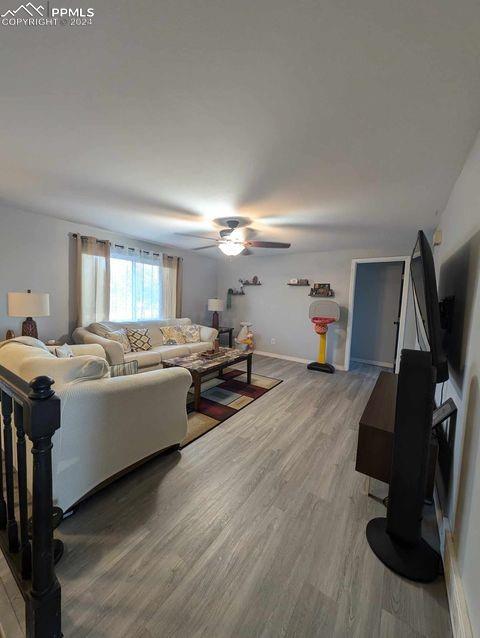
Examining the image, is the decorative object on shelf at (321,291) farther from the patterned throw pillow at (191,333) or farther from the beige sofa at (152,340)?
the patterned throw pillow at (191,333)

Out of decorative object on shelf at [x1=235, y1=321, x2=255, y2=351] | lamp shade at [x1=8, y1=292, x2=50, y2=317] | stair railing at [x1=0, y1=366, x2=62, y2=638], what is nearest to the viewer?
stair railing at [x1=0, y1=366, x2=62, y2=638]

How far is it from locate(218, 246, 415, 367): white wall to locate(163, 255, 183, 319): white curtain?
1.40 metres

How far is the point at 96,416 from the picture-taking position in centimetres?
155

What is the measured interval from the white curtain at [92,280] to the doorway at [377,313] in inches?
173

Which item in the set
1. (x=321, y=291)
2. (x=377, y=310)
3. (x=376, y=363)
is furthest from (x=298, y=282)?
(x=376, y=363)

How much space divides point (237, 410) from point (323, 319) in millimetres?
2518

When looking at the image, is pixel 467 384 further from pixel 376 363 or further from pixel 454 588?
pixel 376 363

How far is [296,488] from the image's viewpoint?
183cm

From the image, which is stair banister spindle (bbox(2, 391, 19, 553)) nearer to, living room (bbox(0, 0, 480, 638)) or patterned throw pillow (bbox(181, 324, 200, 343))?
living room (bbox(0, 0, 480, 638))

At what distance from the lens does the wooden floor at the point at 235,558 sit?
1067 millimetres

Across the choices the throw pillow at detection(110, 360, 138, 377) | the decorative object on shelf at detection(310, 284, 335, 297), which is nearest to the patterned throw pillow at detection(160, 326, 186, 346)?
the throw pillow at detection(110, 360, 138, 377)

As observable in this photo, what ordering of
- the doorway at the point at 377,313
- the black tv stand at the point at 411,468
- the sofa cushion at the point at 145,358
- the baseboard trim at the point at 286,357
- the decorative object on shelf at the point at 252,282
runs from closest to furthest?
the black tv stand at the point at 411,468, the sofa cushion at the point at 145,358, the baseboard trim at the point at 286,357, the doorway at the point at 377,313, the decorative object on shelf at the point at 252,282

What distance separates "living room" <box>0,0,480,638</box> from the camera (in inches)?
38.2

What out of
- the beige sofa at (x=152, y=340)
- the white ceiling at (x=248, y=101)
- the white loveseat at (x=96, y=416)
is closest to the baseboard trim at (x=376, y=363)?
the beige sofa at (x=152, y=340)
